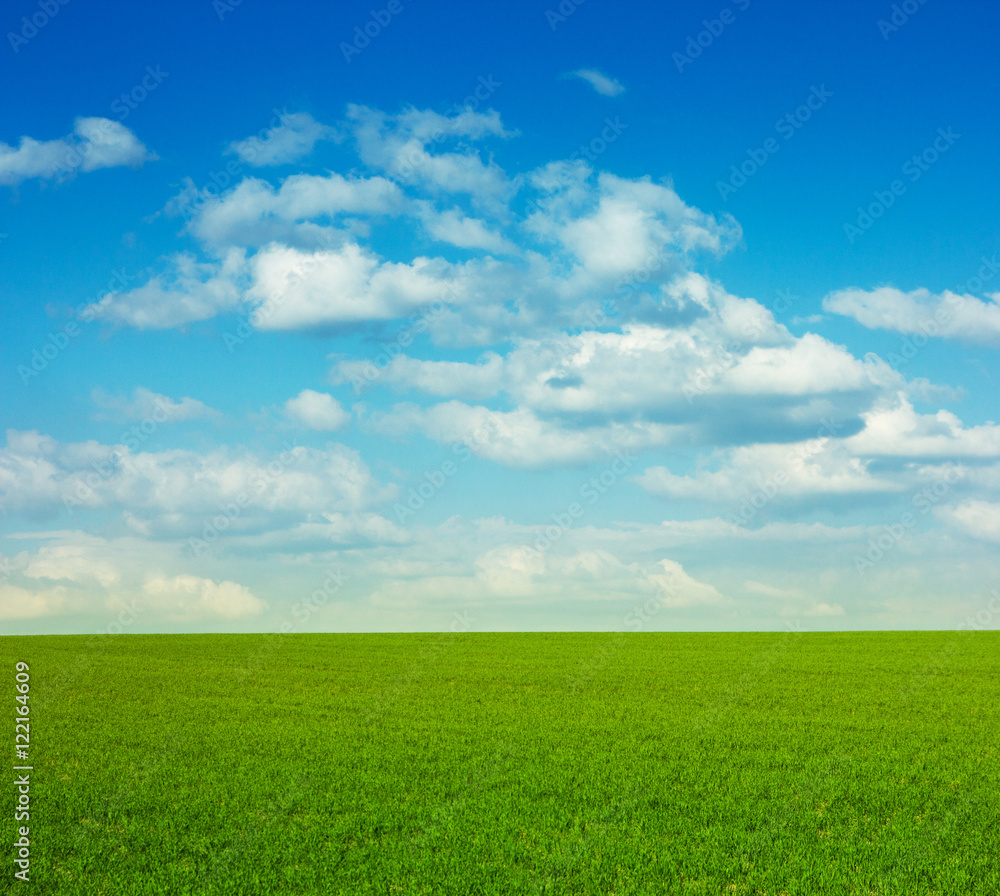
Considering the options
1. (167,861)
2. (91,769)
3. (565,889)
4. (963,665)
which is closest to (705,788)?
(565,889)

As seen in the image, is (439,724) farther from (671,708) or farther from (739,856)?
(739,856)

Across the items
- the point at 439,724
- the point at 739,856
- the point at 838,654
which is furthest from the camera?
the point at 838,654

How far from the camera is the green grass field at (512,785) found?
10.6 metres

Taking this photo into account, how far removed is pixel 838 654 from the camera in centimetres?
3884

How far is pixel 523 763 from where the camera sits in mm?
16125

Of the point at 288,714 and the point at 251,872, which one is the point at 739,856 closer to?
the point at 251,872

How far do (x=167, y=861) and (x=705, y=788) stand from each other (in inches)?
357

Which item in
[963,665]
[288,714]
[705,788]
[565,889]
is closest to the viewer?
[565,889]

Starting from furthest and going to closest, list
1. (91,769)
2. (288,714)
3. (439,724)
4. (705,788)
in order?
(288,714) < (439,724) < (91,769) < (705,788)

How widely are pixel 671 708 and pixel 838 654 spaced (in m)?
19.6

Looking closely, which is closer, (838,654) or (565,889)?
(565,889)

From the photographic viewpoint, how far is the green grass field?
10.6 m

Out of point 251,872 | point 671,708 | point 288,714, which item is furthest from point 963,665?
point 251,872

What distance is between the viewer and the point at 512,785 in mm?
14414
